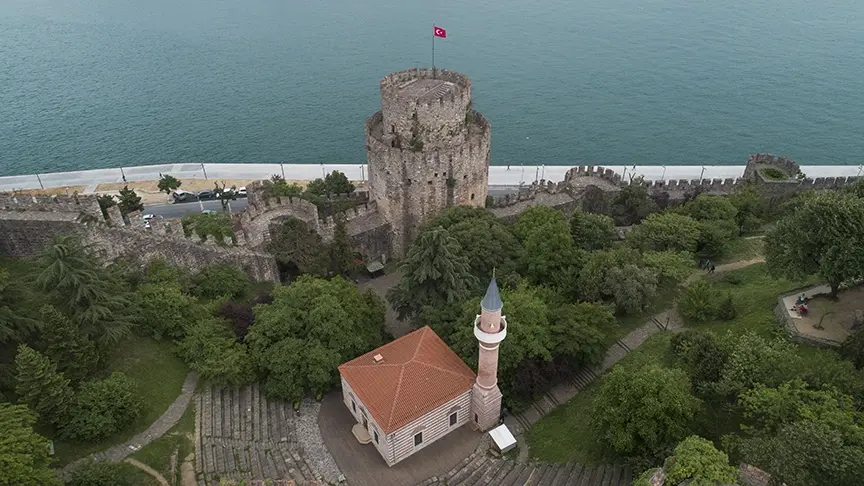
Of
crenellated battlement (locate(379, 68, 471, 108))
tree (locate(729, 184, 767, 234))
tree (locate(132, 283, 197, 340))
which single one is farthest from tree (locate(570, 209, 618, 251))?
tree (locate(132, 283, 197, 340))

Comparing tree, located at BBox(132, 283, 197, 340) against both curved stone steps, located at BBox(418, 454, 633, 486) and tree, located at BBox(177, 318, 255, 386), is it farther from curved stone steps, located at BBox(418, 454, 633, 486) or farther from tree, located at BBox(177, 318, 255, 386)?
curved stone steps, located at BBox(418, 454, 633, 486)

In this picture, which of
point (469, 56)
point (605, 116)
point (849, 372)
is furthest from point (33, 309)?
point (469, 56)

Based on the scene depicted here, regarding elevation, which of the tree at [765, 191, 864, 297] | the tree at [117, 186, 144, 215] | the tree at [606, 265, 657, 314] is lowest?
the tree at [117, 186, 144, 215]

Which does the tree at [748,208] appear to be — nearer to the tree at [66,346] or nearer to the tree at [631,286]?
the tree at [631,286]

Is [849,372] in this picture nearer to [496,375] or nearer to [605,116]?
[496,375]

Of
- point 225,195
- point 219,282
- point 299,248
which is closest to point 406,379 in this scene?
point 299,248
